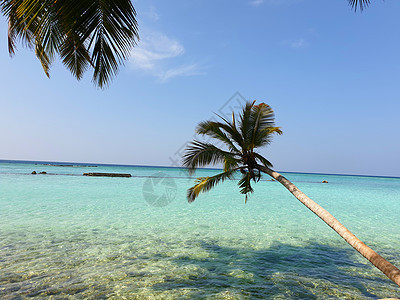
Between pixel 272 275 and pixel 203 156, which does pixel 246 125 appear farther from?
pixel 272 275

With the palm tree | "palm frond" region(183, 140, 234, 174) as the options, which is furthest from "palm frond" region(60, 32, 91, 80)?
"palm frond" region(183, 140, 234, 174)

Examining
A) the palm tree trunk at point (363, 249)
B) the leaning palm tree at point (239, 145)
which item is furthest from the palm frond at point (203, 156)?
the palm tree trunk at point (363, 249)

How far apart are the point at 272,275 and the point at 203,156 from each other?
3.25m

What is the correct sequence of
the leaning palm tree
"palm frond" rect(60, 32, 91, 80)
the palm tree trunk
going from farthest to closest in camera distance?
1. the leaning palm tree
2. "palm frond" rect(60, 32, 91, 80)
3. the palm tree trunk

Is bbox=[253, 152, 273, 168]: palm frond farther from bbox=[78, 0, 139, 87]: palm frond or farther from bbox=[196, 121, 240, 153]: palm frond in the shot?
bbox=[78, 0, 139, 87]: palm frond

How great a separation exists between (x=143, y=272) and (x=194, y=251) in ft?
6.37

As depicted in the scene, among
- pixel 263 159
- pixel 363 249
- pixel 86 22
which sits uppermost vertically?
pixel 86 22

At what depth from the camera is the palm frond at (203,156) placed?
259 inches

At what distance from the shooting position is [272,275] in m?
5.74

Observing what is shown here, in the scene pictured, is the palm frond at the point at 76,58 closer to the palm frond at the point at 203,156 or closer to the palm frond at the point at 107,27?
the palm frond at the point at 107,27

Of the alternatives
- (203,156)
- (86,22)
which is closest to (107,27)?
(86,22)

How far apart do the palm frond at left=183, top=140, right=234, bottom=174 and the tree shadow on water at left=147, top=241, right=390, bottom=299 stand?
2.46 meters

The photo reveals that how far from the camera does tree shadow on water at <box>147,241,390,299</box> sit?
4961 millimetres

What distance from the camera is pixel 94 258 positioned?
6418mm
